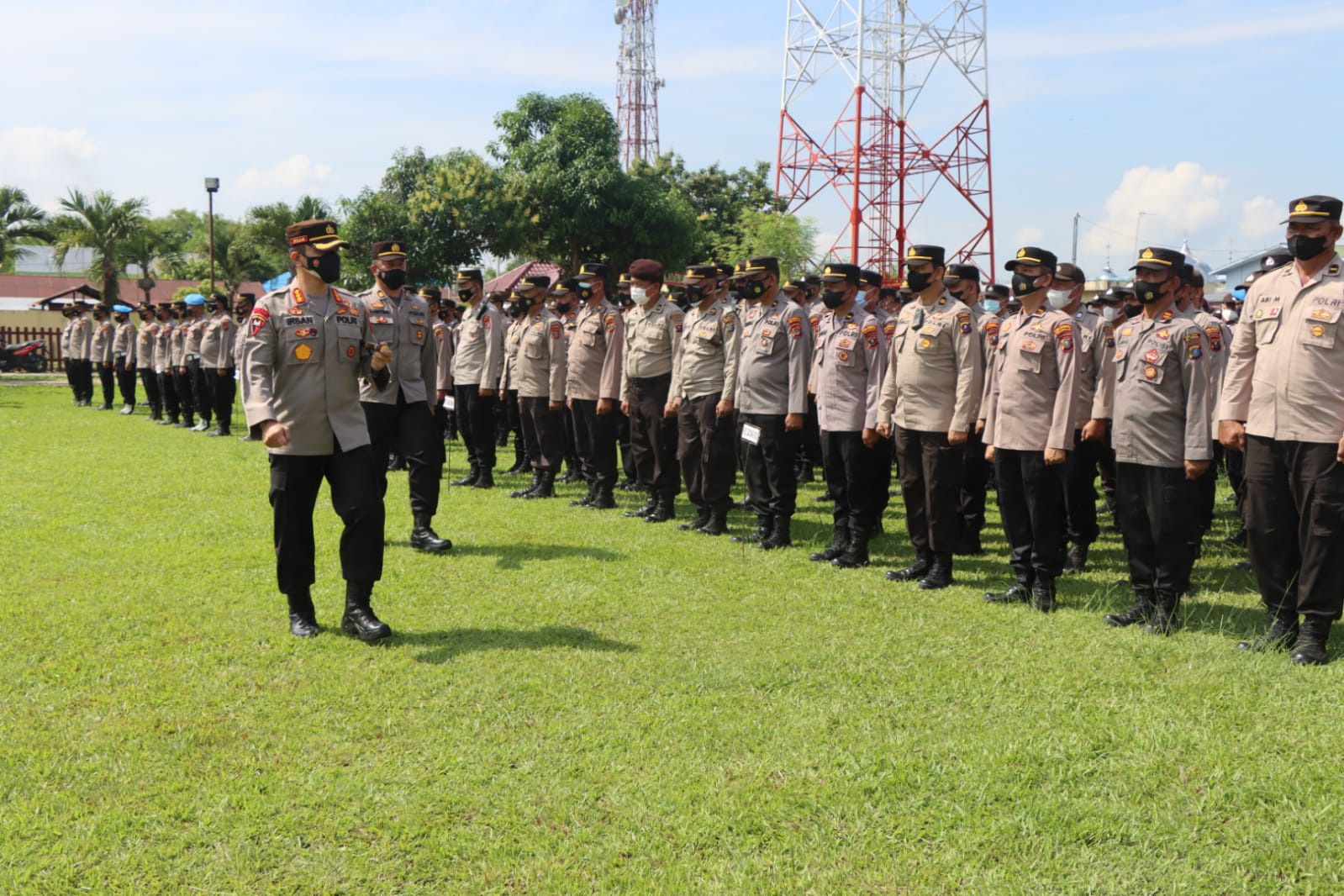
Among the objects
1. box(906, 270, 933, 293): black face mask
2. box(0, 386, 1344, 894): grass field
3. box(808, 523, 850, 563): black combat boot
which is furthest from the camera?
box(808, 523, 850, 563): black combat boot

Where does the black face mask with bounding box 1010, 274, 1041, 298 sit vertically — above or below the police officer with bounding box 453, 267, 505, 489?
above

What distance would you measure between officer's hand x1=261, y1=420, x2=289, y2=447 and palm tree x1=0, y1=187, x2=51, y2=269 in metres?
37.4

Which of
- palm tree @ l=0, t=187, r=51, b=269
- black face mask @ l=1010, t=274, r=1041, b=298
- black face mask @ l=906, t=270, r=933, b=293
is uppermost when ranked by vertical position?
palm tree @ l=0, t=187, r=51, b=269

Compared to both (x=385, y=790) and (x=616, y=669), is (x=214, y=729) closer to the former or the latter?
(x=385, y=790)

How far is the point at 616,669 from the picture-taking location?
198 inches

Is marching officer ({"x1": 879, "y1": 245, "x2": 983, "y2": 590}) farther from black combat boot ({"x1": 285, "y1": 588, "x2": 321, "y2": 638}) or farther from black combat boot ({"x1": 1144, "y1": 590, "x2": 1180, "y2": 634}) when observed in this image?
black combat boot ({"x1": 285, "y1": 588, "x2": 321, "y2": 638})

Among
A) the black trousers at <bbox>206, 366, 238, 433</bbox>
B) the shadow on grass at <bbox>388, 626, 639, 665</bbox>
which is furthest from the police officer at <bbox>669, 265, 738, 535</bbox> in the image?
the black trousers at <bbox>206, 366, 238, 433</bbox>

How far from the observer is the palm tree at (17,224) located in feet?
118

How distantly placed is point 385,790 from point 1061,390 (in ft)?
14.0

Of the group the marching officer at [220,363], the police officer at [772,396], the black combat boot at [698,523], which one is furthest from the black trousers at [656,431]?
the marching officer at [220,363]

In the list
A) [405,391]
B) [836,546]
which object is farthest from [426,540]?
[836,546]

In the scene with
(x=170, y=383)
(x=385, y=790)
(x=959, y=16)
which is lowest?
(x=385, y=790)

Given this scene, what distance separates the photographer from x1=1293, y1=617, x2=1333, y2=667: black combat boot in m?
5.16

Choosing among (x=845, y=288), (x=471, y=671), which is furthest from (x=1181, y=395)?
(x=471, y=671)
